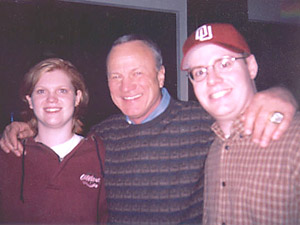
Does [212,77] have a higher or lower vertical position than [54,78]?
lower

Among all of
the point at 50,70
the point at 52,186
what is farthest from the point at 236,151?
the point at 50,70

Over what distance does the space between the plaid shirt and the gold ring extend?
2.3 inches

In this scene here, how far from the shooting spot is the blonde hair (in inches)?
70.4

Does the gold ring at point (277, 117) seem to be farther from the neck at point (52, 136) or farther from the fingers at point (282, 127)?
the neck at point (52, 136)

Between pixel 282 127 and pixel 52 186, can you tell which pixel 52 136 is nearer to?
pixel 52 186

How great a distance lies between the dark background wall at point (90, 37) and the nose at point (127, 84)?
1533mm

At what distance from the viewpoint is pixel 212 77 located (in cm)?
132

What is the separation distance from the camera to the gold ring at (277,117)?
45.4 inches

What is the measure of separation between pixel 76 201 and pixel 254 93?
4.34 feet

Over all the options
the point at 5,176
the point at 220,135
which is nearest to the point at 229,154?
the point at 220,135

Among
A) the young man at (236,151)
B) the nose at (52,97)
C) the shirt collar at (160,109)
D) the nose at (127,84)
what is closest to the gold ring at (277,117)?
the young man at (236,151)

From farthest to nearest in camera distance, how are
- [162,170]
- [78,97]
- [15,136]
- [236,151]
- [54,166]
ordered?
1. [78,97]
2. [15,136]
3. [54,166]
4. [162,170]
5. [236,151]

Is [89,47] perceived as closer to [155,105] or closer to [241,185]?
[155,105]

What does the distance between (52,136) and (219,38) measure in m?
1.35
